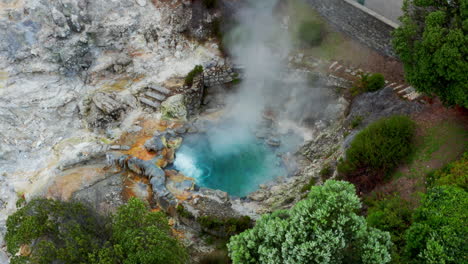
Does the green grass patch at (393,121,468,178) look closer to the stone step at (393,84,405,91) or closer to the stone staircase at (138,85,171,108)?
the stone step at (393,84,405,91)

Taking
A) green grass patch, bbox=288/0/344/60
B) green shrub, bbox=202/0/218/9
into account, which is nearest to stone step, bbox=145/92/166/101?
green shrub, bbox=202/0/218/9

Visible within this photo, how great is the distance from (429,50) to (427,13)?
262cm

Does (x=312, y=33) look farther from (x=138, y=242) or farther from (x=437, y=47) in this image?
(x=138, y=242)

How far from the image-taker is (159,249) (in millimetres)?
15055

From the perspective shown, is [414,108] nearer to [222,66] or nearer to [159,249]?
[222,66]

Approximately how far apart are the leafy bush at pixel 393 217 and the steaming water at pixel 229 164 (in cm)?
859

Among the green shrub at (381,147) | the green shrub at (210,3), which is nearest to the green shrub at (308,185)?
the green shrub at (381,147)

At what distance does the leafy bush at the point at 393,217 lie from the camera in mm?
16484

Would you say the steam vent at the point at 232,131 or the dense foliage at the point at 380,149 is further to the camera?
the dense foliage at the point at 380,149

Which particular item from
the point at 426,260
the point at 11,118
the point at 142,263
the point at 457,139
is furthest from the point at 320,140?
the point at 11,118

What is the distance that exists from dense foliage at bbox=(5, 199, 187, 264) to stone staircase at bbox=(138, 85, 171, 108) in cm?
1287

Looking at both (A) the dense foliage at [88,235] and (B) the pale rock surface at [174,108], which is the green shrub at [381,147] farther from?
(B) the pale rock surface at [174,108]

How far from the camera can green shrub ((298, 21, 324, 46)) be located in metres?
30.9

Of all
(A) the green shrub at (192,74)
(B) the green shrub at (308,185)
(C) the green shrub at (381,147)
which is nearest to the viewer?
(C) the green shrub at (381,147)
